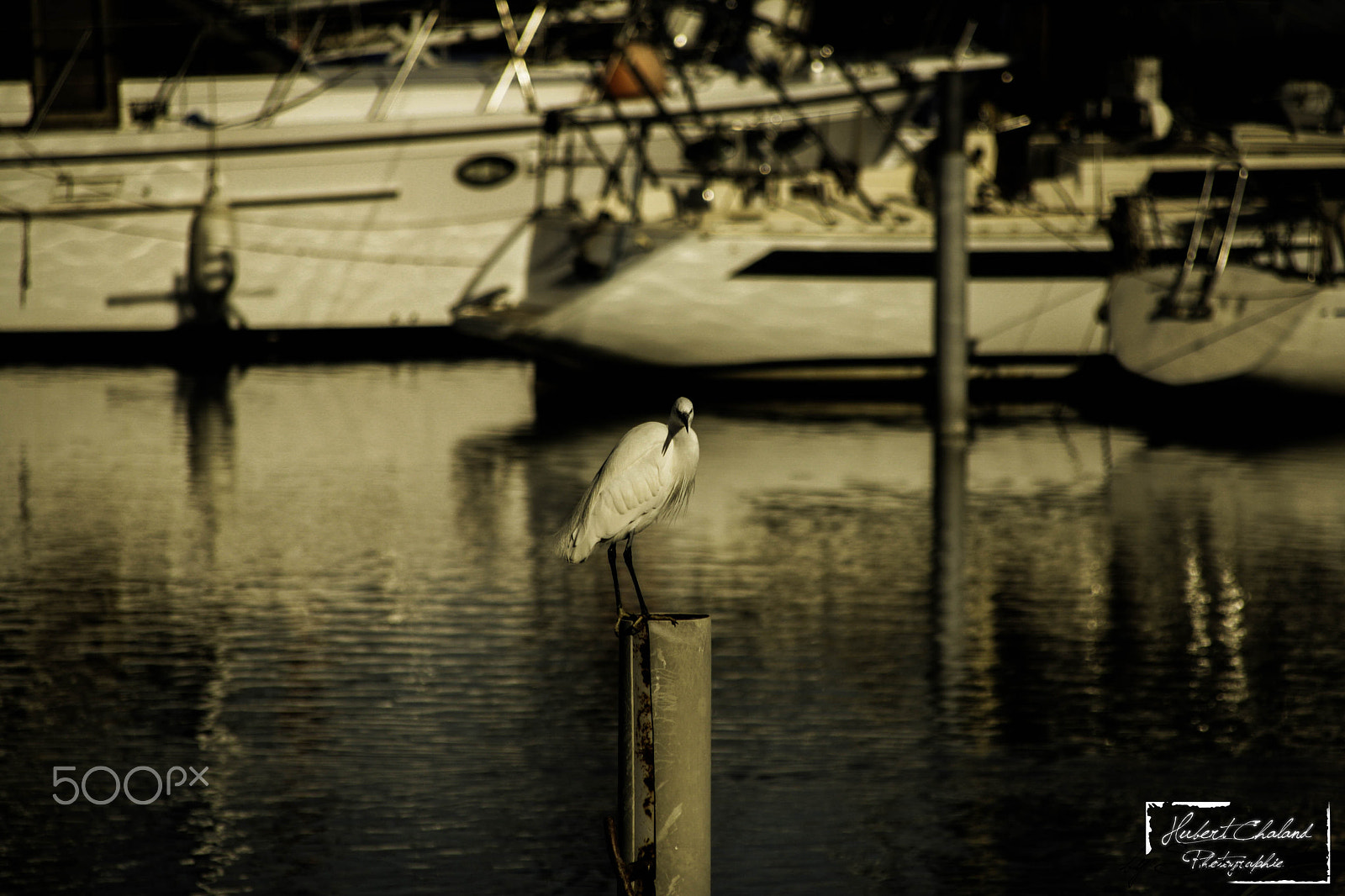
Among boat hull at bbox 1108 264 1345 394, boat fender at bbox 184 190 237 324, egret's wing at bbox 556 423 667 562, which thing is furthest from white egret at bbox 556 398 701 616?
boat fender at bbox 184 190 237 324

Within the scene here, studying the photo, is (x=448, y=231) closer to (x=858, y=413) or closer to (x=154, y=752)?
(x=858, y=413)

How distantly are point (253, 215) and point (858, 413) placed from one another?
37.0 ft

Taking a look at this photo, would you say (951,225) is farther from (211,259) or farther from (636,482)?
(211,259)

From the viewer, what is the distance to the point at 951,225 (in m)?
15.8

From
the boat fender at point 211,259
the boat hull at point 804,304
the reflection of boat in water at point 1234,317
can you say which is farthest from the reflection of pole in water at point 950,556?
the boat fender at point 211,259

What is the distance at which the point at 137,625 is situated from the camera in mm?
9484

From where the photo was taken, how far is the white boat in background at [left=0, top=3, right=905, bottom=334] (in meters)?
25.6

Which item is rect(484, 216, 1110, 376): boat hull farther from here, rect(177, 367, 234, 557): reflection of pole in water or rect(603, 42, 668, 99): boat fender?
rect(603, 42, 668, 99): boat fender

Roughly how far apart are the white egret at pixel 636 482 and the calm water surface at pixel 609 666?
45.8 inches

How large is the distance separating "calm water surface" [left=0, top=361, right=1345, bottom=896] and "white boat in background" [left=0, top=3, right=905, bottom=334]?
34.8ft

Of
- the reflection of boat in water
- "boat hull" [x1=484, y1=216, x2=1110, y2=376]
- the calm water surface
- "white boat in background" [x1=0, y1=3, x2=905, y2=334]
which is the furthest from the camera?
"white boat in background" [x1=0, y1=3, x2=905, y2=334]

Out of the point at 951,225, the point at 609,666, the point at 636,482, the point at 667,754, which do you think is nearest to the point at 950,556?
the point at 609,666

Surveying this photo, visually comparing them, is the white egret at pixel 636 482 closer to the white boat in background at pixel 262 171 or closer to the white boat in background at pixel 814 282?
the white boat in background at pixel 814 282

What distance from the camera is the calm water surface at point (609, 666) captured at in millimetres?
6324
